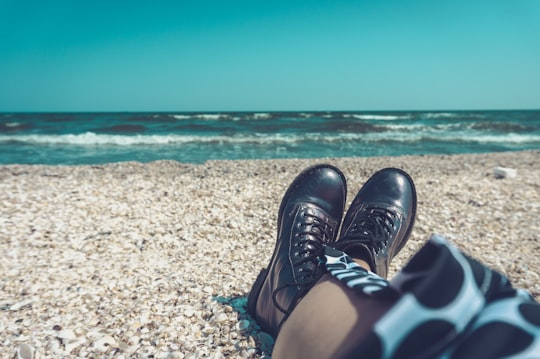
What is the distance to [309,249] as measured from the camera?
63.8 inches

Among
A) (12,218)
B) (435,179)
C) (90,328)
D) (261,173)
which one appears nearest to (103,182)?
(12,218)

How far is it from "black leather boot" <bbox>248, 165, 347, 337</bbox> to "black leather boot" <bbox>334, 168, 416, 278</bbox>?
123 mm

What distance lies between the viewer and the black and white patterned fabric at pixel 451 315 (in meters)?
0.61

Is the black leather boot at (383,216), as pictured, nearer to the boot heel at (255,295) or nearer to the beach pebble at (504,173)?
the boot heel at (255,295)

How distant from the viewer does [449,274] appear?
659 millimetres

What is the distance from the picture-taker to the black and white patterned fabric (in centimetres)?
61

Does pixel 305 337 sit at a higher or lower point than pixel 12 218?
higher

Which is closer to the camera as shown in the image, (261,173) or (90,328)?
(90,328)

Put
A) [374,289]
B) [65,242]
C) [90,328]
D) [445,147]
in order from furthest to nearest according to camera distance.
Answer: [445,147] → [65,242] → [90,328] → [374,289]

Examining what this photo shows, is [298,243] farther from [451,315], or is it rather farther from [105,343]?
[451,315]

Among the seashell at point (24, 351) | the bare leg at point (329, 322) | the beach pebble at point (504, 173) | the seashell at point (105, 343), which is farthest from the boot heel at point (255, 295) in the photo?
the beach pebble at point (504, 173)

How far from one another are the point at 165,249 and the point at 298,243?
4.07ft

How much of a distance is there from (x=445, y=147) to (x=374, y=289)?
11650mm

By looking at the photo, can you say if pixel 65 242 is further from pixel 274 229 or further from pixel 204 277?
pixel 274 229
